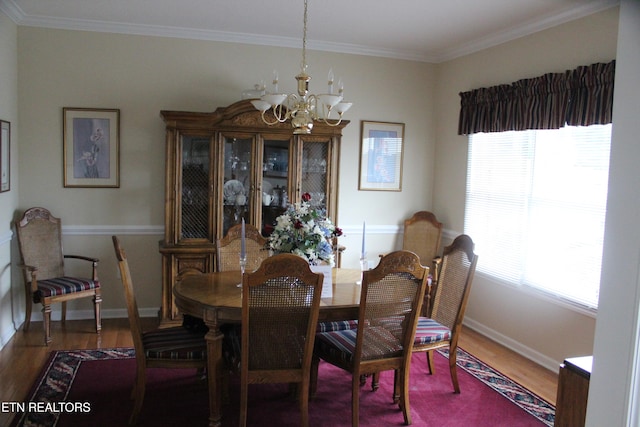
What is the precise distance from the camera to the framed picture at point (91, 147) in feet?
14.8

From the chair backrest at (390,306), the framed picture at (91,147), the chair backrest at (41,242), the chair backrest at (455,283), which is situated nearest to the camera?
the chair backrest at (390,306)

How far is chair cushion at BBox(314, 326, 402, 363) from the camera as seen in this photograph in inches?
110

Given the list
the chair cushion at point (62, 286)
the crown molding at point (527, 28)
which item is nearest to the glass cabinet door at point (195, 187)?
the chair cushion at point (62, 286)

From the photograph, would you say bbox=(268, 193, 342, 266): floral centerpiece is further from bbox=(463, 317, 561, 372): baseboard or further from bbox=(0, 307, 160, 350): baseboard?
bbox=(0, 307, 160, 350): baseboard

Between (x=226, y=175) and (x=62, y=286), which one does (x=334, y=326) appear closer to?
(x=226, y=175)

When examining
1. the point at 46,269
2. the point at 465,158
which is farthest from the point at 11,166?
the point at 465,158

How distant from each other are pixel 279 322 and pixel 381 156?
122 inches

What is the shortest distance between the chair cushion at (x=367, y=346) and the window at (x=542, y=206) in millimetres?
1612

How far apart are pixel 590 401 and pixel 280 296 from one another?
143cm

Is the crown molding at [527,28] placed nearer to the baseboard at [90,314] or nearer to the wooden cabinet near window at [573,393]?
the wooden cabinet near window at [573,393]

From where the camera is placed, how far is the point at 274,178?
4.66 metres

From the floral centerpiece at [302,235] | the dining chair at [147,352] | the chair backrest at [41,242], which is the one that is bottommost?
the dining chair at [147,352]

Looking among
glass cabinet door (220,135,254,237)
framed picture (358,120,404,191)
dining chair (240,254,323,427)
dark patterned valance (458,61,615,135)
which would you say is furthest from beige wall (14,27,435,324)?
dining chair (240,254,323,427)

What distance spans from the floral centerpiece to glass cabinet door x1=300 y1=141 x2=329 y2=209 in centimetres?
169
